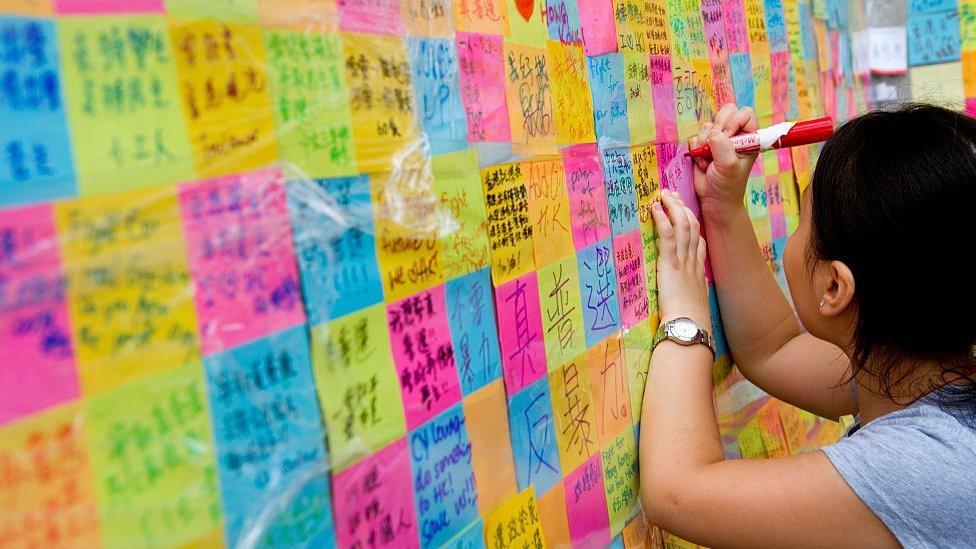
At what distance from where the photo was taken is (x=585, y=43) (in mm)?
832

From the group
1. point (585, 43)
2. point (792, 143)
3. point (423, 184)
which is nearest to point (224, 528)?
point (423, 184)

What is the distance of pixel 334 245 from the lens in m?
0.52

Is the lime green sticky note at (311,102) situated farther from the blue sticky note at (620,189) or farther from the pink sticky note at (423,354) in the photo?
the blue sticky note at (620,189)

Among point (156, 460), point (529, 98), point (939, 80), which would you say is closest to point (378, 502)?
point (156, 460)

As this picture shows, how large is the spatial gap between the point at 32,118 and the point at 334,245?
0.20 metres

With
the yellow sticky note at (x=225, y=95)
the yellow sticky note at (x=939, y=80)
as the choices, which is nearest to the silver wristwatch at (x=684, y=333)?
the yellow sticky note at (x=225, y=95)

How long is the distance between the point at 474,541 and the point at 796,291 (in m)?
0.48

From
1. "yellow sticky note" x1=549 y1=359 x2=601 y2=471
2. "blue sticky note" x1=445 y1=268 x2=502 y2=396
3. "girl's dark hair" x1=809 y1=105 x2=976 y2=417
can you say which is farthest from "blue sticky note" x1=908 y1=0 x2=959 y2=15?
"blue sticky note" x1=445 y1=268 x2=502 y2=396

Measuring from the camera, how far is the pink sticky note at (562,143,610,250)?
80 centimetres

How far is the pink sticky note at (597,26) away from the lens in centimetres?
83

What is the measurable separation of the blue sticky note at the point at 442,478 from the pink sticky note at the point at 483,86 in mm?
231

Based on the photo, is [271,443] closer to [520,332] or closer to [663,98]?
[520,332]

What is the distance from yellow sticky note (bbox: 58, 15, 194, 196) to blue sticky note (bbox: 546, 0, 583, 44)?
1.43ft

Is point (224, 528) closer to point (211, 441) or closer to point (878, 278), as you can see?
point (211, 441)
